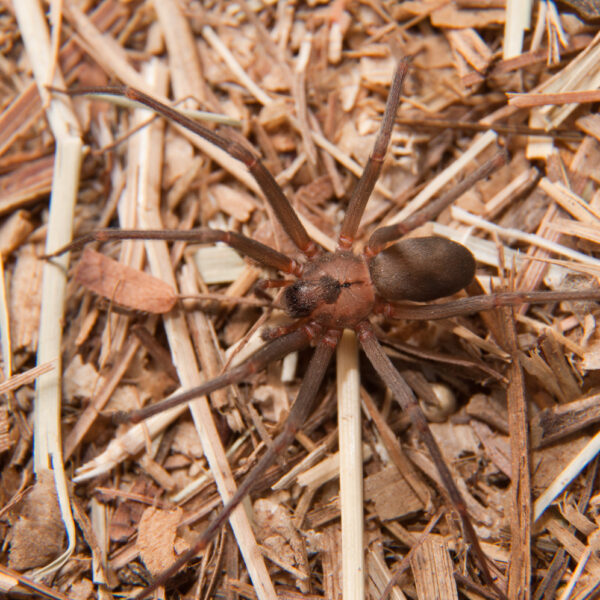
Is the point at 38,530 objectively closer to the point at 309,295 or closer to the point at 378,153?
the point at 309,295

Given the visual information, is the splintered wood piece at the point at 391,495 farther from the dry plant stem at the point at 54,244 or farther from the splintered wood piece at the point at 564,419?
the dry plant stem at the point at 54,244

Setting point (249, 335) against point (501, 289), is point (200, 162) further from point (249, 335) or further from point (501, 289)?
point (501, 289)

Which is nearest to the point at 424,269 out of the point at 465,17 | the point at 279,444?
the point at 279,444

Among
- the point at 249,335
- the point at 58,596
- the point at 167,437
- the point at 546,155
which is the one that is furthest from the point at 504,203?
the point at 58,596

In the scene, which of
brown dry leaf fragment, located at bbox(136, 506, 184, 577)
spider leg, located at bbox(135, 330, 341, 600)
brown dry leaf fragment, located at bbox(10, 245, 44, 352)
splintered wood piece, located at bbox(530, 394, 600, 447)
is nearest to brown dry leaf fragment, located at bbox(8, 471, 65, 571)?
brown dry leaf fragment, located at bbox(136, 506, 184, 577)

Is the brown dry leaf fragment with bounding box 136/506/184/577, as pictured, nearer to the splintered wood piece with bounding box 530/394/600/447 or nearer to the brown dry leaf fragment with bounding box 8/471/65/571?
the brown dry leaf fragment with bounding box 8/471/65/571

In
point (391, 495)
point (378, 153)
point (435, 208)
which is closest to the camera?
point (435, 208)

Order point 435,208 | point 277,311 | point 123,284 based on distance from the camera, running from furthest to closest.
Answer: point 277,311 < point 123,284 < point 435,208
